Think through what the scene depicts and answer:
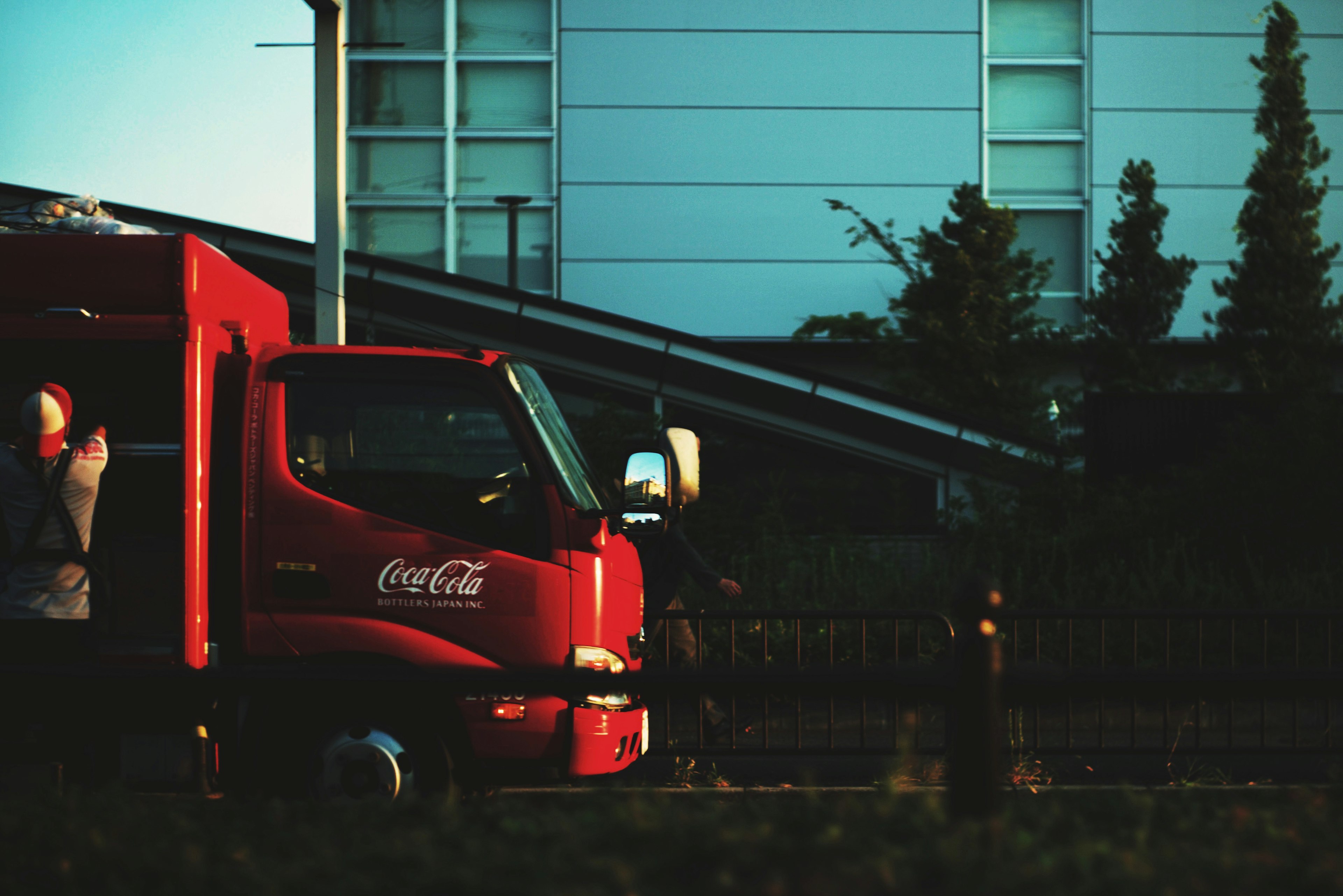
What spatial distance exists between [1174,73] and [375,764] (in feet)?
72.4

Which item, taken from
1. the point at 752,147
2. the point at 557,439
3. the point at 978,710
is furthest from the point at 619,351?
the point at 978,710

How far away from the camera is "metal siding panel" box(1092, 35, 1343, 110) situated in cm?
2173

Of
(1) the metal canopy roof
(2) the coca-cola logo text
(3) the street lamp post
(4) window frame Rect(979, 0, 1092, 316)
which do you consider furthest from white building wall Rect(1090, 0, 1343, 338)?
(2) the coca-cola logo text

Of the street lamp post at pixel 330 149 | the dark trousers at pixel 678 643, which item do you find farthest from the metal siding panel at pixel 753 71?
the dark trousers at pixel 678 643

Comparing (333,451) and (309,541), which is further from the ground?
(333,451)

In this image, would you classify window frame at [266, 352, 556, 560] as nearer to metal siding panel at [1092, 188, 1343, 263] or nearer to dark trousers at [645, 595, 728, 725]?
dark trousers at [645, 595, 728, 725]

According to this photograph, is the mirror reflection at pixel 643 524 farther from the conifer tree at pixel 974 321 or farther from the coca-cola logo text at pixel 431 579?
the conifer tree at pixel 974 321

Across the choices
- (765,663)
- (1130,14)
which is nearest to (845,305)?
(1130,14)

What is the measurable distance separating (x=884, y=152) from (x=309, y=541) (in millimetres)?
18240

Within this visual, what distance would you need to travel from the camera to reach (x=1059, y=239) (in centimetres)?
2200

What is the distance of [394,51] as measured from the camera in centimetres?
2138

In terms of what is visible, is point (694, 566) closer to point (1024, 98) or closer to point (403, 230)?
point (403, 230)

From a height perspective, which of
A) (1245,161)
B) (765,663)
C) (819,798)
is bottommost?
(765,663)

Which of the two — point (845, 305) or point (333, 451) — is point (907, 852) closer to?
point (333, 451)
